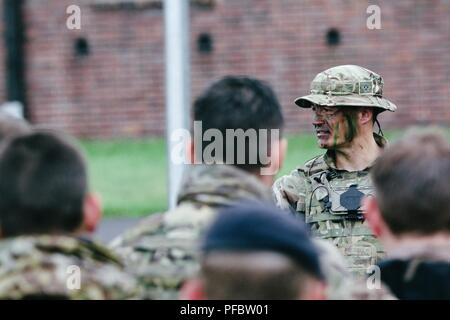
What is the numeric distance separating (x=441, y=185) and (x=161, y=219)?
94 cm

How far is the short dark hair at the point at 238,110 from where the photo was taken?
4.14m

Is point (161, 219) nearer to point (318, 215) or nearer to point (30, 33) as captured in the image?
point (318, 215)

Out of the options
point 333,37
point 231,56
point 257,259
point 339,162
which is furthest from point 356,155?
point 231,56

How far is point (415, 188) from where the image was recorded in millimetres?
3434

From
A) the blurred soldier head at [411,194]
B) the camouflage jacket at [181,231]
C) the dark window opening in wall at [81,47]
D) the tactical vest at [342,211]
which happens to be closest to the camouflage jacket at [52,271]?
the camouflage jacket at [181,231]

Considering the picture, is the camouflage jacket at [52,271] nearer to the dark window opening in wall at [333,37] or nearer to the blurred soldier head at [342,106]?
the blurred soldier head at [342,106]

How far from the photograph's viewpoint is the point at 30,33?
16453 millimetres

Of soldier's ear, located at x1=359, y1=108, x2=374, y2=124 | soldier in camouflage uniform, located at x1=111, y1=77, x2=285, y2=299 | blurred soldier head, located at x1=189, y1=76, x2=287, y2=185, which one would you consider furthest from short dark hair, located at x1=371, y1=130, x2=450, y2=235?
soldier's ear, located at x1=359, y1=108, x2=374, y2=124

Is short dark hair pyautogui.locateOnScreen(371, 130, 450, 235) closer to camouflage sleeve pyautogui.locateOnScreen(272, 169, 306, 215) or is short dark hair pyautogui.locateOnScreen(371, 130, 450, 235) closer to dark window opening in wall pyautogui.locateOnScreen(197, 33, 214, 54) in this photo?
camouflage sleeve pyautogui.locateOnScreen(272, 169, 306, 215)

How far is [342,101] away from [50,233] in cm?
256

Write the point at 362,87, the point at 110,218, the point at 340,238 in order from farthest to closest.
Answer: the point at 110,218 → the point at 362,87 → the point at 340,238

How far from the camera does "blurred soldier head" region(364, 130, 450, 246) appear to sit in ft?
11.1

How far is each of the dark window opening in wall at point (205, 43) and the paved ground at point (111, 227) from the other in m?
3.91
